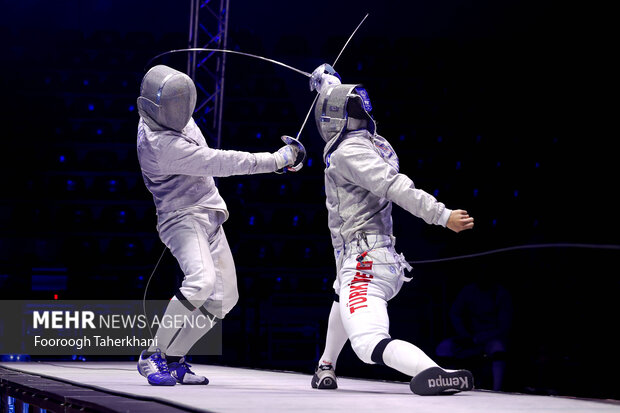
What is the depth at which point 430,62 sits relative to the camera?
28.3 ft

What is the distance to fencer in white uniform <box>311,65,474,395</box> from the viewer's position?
2080mm

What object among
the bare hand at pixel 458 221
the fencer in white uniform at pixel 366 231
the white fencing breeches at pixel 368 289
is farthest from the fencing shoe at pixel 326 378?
the bare hand at pixel 458 221

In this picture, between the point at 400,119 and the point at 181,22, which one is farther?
the point at 181,22

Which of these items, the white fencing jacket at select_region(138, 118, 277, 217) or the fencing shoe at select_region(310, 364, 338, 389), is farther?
the white fencing jacket at select_region(138, 118, 277, 217)

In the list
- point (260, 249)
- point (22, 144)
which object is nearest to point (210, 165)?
point (260, 249)

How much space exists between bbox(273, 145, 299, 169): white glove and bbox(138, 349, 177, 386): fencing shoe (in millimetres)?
723

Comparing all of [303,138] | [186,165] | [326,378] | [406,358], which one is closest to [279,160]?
[186,165]

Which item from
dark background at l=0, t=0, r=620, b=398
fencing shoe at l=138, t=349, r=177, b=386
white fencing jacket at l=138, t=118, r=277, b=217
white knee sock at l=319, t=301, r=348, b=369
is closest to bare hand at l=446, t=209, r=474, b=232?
white knee sock at l=319, t=301, r=348, b=369

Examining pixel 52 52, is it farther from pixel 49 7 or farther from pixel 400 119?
pixel 400 119

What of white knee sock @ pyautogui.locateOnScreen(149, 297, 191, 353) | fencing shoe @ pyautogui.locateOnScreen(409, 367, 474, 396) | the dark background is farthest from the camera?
the dark background

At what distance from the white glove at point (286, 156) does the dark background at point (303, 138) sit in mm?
2736

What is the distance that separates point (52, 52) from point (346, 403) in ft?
24.6

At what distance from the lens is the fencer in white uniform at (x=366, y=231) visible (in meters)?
2.08

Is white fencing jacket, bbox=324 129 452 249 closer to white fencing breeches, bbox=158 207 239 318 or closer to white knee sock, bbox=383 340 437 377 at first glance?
white knee sock, bbox=383 340 437 377
